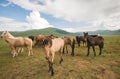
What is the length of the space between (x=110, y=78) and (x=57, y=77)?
5.45m

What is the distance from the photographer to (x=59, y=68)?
577 inches

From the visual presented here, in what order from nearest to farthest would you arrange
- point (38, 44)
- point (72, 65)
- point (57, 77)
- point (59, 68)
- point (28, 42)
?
point (57, 77), point (59, 68), point (72, 65), point (28, 42), point (38, 44)

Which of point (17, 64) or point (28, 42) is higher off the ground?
point (28, 42)

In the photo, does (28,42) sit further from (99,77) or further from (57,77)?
(99,77)

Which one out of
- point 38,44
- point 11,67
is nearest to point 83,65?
point 11,67

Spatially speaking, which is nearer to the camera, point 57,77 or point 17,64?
point 57,77

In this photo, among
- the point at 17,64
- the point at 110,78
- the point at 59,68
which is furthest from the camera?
the point at 17,64

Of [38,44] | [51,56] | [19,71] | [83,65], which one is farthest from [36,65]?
[38,44]

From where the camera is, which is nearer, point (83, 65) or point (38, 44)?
point (83, 65)

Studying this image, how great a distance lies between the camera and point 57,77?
505 inches

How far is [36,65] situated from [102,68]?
7.66 metres

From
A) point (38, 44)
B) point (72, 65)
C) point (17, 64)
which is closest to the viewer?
point (72, 65)

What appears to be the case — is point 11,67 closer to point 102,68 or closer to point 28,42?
point 28,42

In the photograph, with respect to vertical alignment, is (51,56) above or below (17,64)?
above
